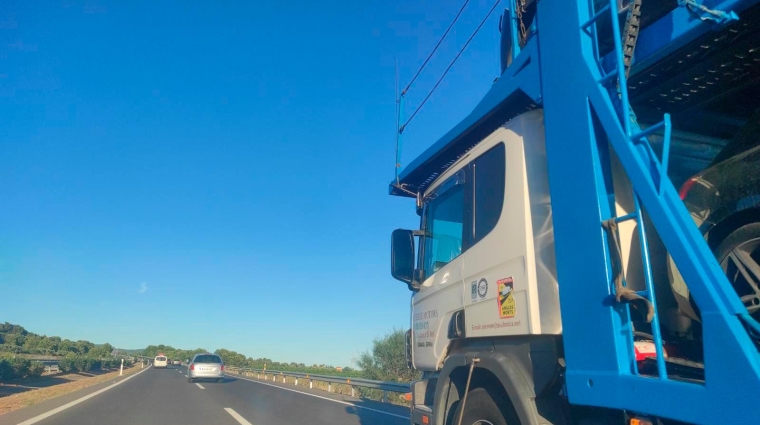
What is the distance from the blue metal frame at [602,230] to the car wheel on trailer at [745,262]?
247 millimetres

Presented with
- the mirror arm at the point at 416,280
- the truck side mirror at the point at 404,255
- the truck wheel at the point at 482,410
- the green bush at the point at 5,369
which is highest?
the truck side mirror at the point at 404,255

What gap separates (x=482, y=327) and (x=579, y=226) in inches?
48.0

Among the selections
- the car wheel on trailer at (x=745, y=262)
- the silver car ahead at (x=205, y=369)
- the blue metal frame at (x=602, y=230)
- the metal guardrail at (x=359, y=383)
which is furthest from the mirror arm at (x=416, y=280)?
the silver car ahead at (x=205, y=369)

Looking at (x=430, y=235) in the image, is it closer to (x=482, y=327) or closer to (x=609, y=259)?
(x=482, y=327)

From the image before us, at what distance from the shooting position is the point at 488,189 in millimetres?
3951

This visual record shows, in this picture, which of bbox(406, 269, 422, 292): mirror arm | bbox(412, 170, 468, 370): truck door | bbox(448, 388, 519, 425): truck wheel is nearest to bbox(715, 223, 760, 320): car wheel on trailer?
bbox(448, 388, 519, 425): truck wheel

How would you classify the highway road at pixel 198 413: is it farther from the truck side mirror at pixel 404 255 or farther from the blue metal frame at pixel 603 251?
the blue metal frame at pixel 603 251

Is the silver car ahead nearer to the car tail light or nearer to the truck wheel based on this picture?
the truck wheel

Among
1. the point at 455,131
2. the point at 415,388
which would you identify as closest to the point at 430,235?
the point at 455,131

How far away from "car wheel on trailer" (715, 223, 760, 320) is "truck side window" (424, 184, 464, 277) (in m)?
2.24

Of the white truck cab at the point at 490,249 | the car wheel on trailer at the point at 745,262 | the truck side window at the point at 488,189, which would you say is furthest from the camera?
the truck side window at the point at 488,189

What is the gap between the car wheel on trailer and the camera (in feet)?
6.99

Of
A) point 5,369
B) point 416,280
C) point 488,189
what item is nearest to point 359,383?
point 416,280

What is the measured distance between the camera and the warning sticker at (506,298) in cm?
338
